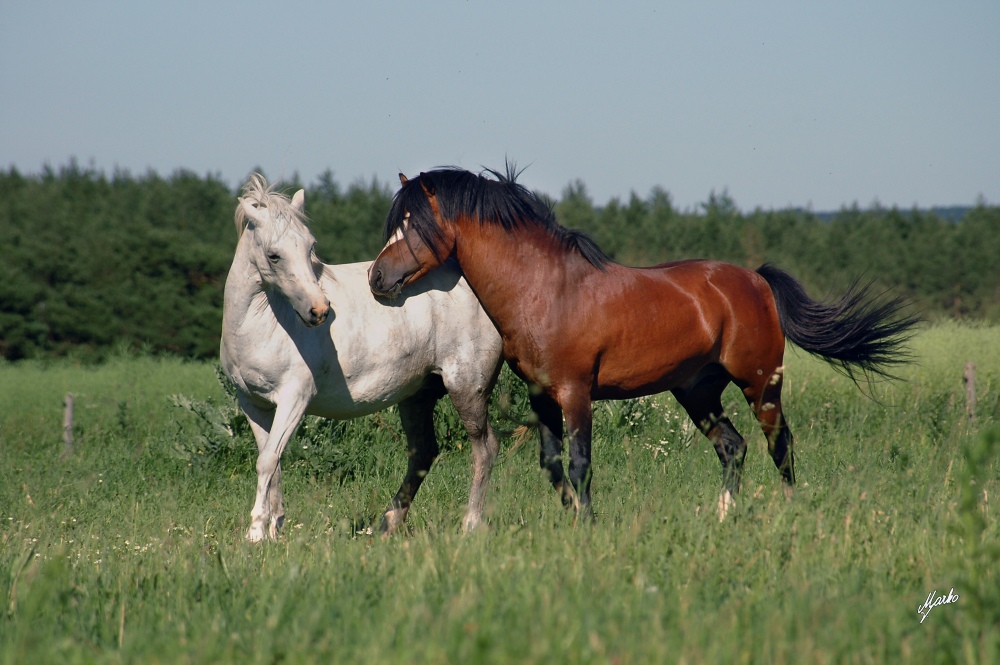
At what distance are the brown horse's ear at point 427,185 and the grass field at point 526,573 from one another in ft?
6.05

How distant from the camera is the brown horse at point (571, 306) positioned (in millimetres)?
5105

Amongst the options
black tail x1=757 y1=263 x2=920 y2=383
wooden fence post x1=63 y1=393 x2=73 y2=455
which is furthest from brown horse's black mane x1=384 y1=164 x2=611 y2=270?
wooden fence post x1=63 y1=393 x2=73 y2=455

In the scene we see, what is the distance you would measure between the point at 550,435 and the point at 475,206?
4.66 ft

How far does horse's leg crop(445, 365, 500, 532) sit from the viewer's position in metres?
5.57

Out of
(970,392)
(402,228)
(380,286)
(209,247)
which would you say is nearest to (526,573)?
(380,286)

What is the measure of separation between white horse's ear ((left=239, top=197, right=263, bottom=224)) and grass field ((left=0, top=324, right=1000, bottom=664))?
1.54 metres

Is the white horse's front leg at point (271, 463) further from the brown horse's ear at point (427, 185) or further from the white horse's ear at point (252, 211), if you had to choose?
the brown horse's ear at point (427, 185)

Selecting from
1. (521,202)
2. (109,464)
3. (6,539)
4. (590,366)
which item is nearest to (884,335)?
(590,366)

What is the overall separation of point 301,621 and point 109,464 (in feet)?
19.3

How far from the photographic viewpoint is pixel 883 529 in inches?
159

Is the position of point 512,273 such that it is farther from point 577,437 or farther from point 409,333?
point 577,437

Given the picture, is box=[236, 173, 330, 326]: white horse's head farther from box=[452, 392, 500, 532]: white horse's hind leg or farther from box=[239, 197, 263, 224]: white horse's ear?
box=[452, 392, 500, 532]: white horse's hind leg

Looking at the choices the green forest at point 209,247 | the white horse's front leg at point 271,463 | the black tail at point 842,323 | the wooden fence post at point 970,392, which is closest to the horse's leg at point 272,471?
the white horse's front leg at point 271,463

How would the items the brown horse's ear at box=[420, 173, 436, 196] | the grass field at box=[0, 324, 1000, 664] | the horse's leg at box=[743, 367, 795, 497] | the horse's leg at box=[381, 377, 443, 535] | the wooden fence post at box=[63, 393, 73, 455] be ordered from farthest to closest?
1. the wooden fence post at box=[63, 393, 73, 455]
2. the horse's leg at box=[381, 377, 443, 535]
3. the horse's leg at box=[743, 367, 795, 497]
4. the brown horse's ear at box=[420, 173, 436, 196]
5. the grass field at box=[0, 324, 1000, 664]
